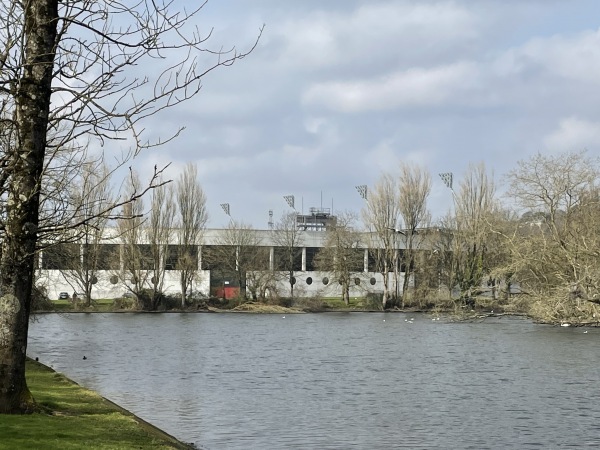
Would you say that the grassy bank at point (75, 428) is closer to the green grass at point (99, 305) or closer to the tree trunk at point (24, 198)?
the tree trunk at point (24, 198)

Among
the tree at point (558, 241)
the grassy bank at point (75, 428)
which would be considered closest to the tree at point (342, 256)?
the tree at point (558, 241)

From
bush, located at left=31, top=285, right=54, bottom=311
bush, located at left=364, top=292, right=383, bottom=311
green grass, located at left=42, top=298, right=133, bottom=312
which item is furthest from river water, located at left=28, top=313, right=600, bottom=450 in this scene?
bush, located at left=364, top=292, right=383, bottom=311

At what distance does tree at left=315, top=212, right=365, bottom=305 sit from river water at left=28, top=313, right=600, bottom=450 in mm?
31497

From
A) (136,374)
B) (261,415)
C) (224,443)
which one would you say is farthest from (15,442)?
(136,374)

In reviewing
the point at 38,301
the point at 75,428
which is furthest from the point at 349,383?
the point at 75,428

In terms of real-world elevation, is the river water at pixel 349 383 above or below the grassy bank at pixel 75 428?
below

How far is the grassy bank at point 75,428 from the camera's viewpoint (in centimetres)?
1112

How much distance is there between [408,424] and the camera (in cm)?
1997

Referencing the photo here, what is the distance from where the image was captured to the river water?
61.4 ft

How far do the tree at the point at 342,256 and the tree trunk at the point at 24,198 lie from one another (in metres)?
73.0

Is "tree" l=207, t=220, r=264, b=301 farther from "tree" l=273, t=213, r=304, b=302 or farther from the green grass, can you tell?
the green grass

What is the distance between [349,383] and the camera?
90.1 ft

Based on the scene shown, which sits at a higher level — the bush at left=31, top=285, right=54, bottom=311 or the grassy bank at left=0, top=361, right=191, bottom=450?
the bush at left=31, top=285, right=54, bottom=311

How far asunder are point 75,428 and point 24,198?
339cm
